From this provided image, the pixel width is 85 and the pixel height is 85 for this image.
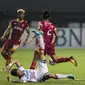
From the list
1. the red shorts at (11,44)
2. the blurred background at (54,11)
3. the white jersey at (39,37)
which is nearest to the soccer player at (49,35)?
the white jersey at (39,37)

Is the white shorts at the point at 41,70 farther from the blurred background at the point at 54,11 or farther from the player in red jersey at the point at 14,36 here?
the blurred background at the point at 54,11

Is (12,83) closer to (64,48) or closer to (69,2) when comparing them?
(64,48)

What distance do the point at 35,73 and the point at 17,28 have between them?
406cm

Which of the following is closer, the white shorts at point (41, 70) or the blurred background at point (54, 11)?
the white shorts at point (41, 70)

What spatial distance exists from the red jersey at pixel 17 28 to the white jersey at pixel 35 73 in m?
3.82

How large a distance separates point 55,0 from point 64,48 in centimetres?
876

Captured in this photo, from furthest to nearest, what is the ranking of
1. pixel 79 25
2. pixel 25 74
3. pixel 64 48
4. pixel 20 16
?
pixel 79 25, pixel 64 48, pixel 20 16, pixel 25 74

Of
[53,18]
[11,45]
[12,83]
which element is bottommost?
[12,83]

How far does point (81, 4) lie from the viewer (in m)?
40.9

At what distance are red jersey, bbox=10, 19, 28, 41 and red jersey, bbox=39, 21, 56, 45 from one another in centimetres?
192

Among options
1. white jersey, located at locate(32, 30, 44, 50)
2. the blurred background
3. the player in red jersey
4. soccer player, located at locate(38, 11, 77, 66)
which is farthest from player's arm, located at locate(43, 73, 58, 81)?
the blurred background

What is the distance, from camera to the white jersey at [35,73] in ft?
40.6

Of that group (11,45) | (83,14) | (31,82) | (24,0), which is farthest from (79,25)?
(31,82)

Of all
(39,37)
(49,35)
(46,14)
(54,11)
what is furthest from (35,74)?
(54,11)
